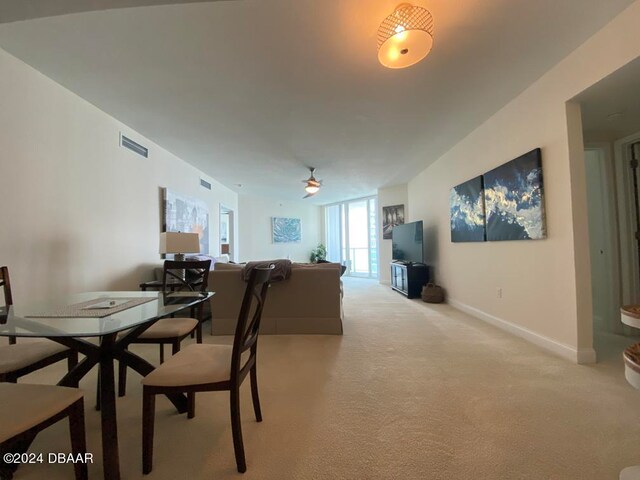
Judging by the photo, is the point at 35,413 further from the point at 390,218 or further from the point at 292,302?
the point at 390,218

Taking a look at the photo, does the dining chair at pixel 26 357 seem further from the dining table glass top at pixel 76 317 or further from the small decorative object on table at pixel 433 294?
the small decorative object on table at pixel 433 294

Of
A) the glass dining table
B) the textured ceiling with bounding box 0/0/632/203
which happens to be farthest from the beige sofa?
the textured ceiling with bounding box 0/0/632/203

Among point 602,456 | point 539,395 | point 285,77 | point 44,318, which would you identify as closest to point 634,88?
point 539,395

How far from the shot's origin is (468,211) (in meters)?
3.75

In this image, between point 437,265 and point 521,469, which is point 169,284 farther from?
point 437,265

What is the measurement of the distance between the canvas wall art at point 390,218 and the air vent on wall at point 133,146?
534 cm

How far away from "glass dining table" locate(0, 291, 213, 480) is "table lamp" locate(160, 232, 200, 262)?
158 centimetres

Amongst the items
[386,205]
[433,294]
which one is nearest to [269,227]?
[386,205]

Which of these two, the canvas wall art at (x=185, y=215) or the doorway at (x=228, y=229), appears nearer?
the canvas wall art at (x=185, y=215)

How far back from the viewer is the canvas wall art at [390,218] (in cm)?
689

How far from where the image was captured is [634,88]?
6.93ft

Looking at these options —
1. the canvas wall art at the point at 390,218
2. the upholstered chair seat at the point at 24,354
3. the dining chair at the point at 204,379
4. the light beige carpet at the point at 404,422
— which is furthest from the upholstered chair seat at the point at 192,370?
the canvas wall art at the point at 390,218

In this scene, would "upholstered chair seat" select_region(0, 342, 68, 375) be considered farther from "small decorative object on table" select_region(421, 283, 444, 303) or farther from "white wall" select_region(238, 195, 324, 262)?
"white wall" select_region(238, 195, 324, 262)

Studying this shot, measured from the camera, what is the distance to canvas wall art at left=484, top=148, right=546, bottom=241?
2.58 m
